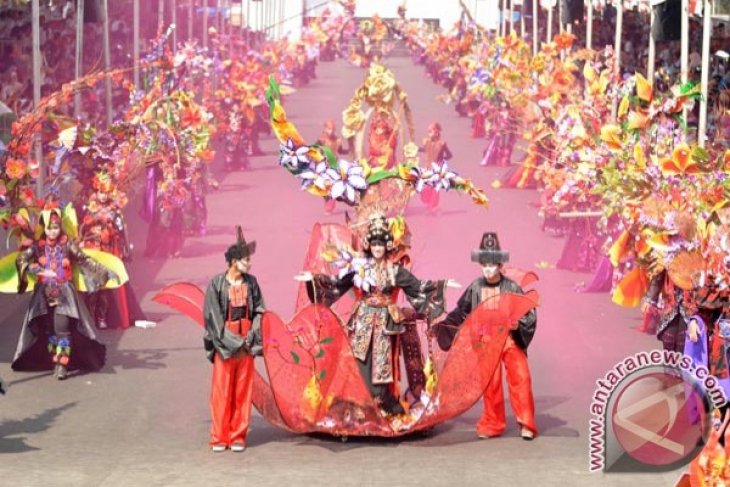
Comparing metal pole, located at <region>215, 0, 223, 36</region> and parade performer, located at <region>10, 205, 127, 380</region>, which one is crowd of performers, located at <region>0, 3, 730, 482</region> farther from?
metal pole, located at <region>215, 0, 223, 36</region>

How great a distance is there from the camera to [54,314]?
16453 mm

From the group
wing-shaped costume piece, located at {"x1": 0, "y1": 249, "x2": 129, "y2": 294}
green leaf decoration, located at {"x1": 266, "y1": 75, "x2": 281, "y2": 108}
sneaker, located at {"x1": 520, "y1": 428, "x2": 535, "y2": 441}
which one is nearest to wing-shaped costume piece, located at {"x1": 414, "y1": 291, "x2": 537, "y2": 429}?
sneaker, located at {"x1": 520, "y1": 428, "x2": 535, "y2": 441}

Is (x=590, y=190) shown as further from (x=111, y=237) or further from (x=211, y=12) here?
(x=211, y=12)

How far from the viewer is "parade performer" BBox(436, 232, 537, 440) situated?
46.3 feet

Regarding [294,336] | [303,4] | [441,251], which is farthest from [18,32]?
[303,4]

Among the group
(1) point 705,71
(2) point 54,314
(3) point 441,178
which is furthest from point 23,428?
(1) point 705,71

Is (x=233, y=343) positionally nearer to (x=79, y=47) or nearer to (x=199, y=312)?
(x=199, y=312)

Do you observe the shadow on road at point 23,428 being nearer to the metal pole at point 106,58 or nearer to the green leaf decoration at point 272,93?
the green leaf decoration at point 272,93

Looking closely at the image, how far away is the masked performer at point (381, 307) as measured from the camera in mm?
14125

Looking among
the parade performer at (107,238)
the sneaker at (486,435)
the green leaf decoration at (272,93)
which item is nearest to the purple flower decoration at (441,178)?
the green leaf decoration at (272,93)

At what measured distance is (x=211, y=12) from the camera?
54719 millimetres

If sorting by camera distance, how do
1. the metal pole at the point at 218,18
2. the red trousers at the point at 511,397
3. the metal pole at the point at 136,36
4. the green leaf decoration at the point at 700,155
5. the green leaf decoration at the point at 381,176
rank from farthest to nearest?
the metal pole at the point at 218,18 < the metal pole at the point at 136,36 < the green leaf decoration at the point at 700,155 < the green leaf decoration at the point at 381,176 < the red trousers at the point at 511,397

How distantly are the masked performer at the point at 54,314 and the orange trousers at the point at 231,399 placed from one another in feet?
9.61

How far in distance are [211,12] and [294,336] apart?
4159 centimetres
